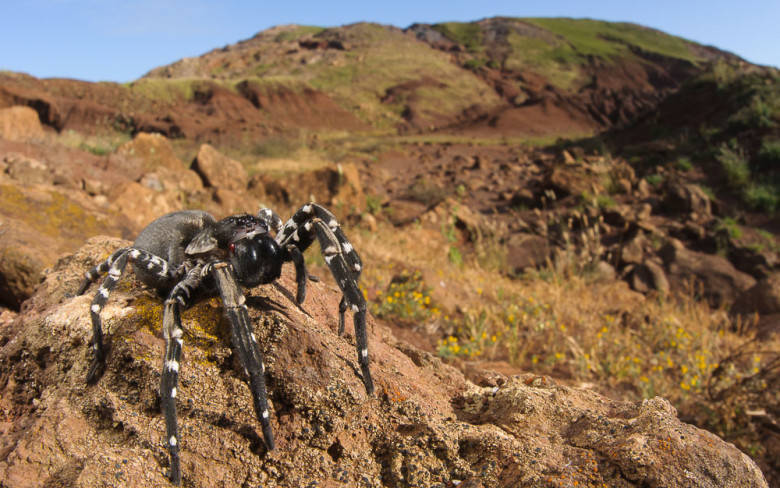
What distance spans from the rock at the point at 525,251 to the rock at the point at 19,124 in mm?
13529

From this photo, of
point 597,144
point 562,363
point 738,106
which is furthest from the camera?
point 597,144

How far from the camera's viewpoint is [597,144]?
72.5ft

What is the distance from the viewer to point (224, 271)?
238 centimetres

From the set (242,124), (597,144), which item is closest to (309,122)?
(242,124)

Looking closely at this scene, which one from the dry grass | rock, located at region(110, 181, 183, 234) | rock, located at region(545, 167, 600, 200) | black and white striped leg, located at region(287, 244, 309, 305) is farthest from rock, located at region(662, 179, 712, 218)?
black and white striped leg, located at region(287, 244, 309, 305)

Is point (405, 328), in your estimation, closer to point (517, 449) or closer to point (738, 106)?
point (517, 449)

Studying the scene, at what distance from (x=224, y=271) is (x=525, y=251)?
31.3ft

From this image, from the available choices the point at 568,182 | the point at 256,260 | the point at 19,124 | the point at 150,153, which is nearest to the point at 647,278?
the point at 568,182

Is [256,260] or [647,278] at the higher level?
[256,260]

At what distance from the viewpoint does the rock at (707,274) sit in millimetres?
8812

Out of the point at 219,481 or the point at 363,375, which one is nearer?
the point at 219,481

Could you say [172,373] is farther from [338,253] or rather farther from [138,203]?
[138,203]

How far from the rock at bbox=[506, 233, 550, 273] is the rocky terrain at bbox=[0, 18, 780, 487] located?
0.29 ft

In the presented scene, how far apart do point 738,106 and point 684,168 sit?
4.23 meters
